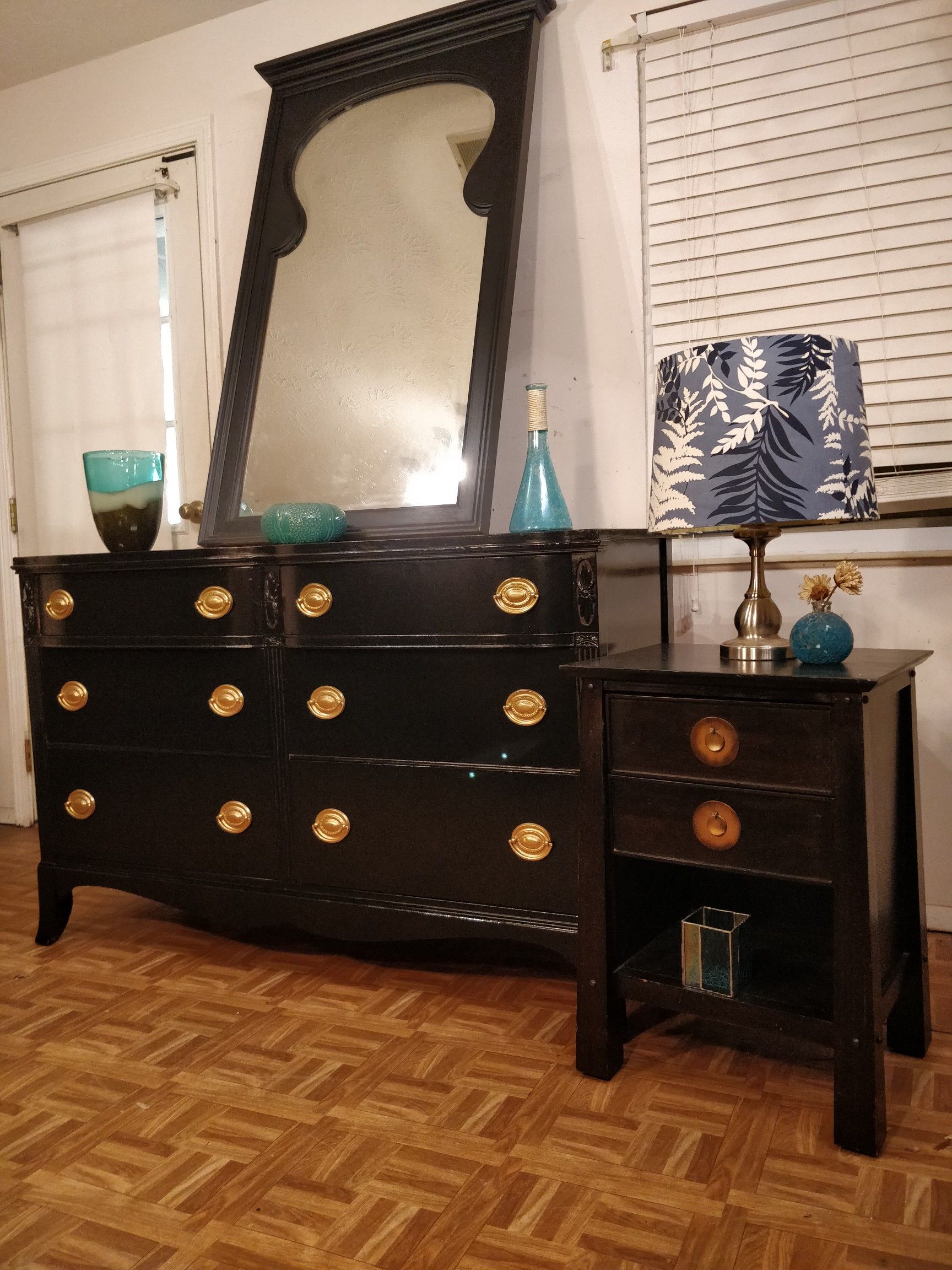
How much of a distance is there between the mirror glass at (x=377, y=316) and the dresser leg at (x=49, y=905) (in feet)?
3.38

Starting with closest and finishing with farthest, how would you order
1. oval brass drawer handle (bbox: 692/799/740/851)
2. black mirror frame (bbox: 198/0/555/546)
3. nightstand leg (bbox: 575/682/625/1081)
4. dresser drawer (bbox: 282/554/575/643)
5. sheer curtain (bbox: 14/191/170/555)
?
oval brass drawer handle (bbox: 692/799/740/851) < nightstand leg (bbox: 575/682/625/1081) < dresser drawer (bbox: 282/554/575/643) < black mirror frame (bbox: 198/0/555/546) < sheer curtain (bbox: 14/191/170/555)

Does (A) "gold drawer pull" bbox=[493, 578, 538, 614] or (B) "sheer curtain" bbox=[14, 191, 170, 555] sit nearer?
(A) "gold drawer pull" bbox=[493, 578, 538, 614]

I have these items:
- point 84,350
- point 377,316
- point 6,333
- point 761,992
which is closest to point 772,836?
point 761,992

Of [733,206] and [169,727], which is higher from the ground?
[733,206]

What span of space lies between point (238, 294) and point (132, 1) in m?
1.00

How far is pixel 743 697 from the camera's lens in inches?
59.6

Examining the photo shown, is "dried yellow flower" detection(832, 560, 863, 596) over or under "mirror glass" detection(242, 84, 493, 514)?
under

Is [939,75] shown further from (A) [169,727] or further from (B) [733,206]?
(A) [169,727]

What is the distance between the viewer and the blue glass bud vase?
154 centimetres

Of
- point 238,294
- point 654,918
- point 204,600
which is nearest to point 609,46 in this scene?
point 238,294

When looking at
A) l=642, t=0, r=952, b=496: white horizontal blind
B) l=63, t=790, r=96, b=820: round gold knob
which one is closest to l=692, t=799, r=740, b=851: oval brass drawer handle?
l=642, t=0, r=952, b=496: white horizontal blind

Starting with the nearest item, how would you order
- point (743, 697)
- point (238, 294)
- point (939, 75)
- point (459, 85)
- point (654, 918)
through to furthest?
point (743, 697) < point (654, 918) < point (939, 75) < point (459, 85) < point (238, 294)

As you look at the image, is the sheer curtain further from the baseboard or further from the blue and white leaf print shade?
the baseboard

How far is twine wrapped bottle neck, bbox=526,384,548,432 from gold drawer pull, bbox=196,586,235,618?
2.53 feet
